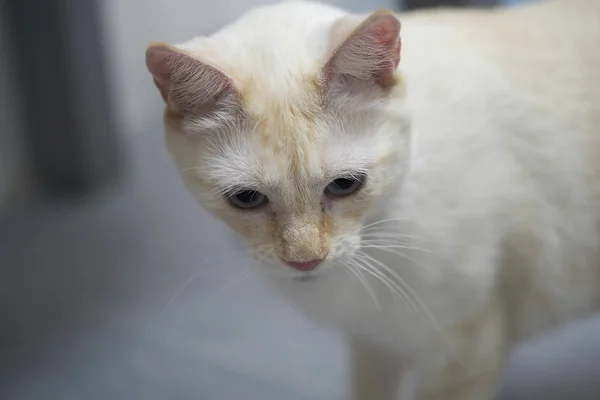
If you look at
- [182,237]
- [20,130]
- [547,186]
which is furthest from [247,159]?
[20,130]

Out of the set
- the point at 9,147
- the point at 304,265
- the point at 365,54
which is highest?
the point at 9,147

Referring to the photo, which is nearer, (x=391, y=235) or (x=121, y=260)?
(x=391, y=235)

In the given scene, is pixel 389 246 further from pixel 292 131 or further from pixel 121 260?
pixel 121 260

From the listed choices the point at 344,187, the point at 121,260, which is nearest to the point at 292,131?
the point at 344,187

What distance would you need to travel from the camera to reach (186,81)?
0.67 metres

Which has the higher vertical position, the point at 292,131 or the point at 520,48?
the point at 520,48

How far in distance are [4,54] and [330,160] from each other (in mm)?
1094

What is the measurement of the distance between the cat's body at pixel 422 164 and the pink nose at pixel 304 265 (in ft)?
0.04

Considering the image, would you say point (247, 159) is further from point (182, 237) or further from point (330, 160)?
point (182, 237)

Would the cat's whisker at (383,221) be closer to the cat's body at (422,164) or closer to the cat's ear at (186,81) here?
the cat's body at (422,164)

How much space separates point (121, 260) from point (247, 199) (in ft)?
2.69

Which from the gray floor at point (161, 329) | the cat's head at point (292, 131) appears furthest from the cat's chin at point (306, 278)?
the gray floor at point (161, 329)

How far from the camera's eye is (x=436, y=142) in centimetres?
80

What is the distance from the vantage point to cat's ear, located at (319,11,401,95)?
2.09 feet
